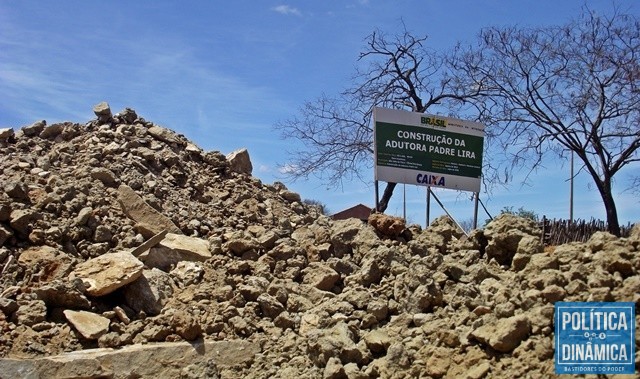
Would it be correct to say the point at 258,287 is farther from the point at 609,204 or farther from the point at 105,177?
the point at 609,204

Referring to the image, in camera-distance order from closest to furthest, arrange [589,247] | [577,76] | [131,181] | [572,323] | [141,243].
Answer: [572,323] < [589,247] < [141,243] < [131,181] < [577,76]

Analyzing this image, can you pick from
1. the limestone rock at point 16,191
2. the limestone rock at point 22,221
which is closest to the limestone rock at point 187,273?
the limestone rock at point 22,221

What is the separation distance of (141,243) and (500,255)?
3483 millimetres

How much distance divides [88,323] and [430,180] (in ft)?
14.4

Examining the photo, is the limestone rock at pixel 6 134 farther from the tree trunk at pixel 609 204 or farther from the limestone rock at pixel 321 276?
the tree trunk at pixel 609 204

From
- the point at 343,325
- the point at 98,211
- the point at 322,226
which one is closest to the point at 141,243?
the point at 98,211

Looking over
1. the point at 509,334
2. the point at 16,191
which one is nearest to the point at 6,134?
the point at 16,191

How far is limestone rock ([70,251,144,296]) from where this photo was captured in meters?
5.87

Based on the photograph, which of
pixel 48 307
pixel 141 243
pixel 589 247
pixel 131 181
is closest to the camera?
pixel 589 247

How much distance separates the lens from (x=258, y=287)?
6066 mm

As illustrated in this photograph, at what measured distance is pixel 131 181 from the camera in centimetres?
820

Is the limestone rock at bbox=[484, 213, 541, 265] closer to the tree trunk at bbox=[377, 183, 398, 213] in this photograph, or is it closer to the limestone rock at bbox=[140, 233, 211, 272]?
the limestone rock at bbox=[140, 233, 211, 272]

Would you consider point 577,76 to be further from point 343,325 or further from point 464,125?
point 343,325

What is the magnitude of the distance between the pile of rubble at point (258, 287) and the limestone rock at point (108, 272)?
0.02m
